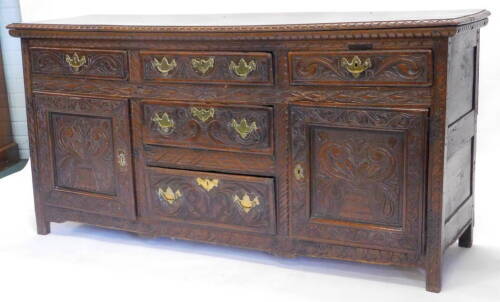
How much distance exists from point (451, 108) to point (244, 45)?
72cm

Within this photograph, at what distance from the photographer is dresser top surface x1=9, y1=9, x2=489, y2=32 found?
2.54 m

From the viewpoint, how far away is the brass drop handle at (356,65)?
2.60 meters

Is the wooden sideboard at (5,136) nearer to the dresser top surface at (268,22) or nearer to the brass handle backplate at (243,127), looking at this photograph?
the dresser top surface at (268,22)

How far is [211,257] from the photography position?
3049mm

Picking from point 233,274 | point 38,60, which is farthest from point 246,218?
point 38,60

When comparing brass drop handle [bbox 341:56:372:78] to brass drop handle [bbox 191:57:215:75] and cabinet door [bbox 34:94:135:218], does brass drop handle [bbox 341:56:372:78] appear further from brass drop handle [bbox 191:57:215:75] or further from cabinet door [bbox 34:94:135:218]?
cabinet door [bbox 34:94:135:218]

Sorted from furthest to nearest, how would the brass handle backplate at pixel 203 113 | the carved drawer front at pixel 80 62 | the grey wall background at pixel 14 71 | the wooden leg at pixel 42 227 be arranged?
the grey wall background at pixel 14 71
the wooden leg at pixel 42 227
the carved drawer front at pixel 80 62
the brass handle backplate at pixel 203 113

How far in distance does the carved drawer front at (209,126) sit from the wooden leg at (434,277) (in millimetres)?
678

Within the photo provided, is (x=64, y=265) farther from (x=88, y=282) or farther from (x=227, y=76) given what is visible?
(x=227, y=76)

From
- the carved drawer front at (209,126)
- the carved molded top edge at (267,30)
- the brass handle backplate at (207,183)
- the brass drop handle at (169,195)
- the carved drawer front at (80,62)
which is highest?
the carved molded top edge at (267,30)

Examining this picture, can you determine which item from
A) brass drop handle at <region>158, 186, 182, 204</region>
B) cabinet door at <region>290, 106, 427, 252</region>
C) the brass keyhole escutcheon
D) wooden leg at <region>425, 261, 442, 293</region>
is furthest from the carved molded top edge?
wooden leg at <region>425, 261, 442, 293</region>

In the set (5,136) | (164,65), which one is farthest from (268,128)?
(5,136)

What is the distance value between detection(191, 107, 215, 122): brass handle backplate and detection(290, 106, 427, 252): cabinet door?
12.2 inches

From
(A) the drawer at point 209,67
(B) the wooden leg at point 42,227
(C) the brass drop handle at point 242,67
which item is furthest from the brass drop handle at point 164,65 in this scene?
(B) the wooden leg at point 42,227
